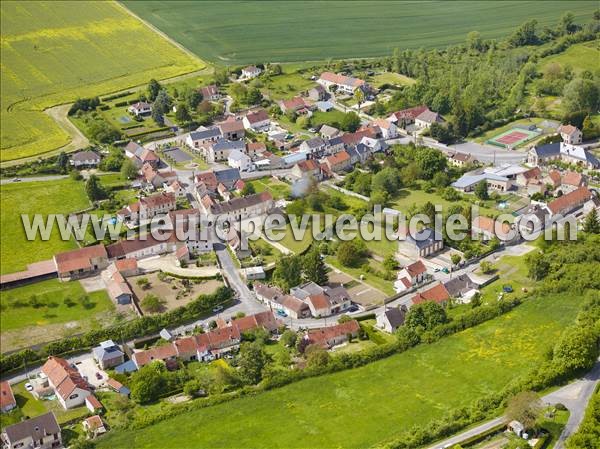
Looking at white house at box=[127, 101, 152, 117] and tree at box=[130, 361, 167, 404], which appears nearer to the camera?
tree at box=[130, 361, 167, 404]

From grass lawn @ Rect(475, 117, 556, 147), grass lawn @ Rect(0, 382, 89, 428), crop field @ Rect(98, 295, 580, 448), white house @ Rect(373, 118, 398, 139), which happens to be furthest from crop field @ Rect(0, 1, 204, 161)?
crop field @ Rect(98, 295, 580, 448)

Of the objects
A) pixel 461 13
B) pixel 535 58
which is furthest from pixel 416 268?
pixel 461 13

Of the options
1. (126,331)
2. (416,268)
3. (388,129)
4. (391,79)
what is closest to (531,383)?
(416,268)

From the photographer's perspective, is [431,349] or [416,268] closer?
[431,349]

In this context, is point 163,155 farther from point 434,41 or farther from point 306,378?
point 434,41

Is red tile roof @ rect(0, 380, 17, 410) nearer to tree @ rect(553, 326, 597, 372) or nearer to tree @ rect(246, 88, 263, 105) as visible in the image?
tree @ rect(553, 326, 597, 372)

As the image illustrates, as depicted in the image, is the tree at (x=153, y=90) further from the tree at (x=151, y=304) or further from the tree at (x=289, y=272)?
the tree at (x=151, y=304)
